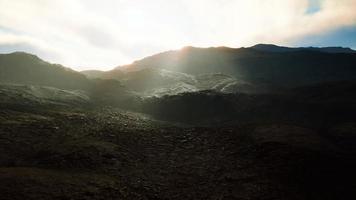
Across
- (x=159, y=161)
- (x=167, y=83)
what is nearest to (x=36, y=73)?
(x=167, y=83)

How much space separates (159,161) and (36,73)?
192ft

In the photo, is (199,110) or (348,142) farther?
(199,110)

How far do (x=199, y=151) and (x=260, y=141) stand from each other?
7.49 metres

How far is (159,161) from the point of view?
124 feet

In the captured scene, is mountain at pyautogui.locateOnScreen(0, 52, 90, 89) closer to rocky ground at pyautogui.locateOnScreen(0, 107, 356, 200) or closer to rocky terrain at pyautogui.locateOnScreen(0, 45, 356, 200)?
rocky terrain at pyautogui.locateOnScreen(0, 45, 356, 200)

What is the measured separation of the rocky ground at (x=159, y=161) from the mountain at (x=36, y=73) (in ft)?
116

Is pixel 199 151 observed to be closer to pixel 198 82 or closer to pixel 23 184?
pixel 23 184

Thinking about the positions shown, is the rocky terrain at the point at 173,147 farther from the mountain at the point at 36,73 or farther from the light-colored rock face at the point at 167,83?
the light-colored rock face at the point at 167,83

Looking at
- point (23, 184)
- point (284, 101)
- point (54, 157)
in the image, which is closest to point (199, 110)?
point (284, 101)

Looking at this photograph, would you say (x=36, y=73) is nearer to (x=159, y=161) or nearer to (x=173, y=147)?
(x=173, y=147)

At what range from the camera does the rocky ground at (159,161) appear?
29250 millimetres

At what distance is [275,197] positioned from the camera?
96.7 feet

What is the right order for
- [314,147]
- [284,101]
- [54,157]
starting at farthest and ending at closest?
[284,101]
[314,147]
[54,157]

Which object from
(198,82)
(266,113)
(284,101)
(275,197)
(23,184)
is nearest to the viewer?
(23,184)
